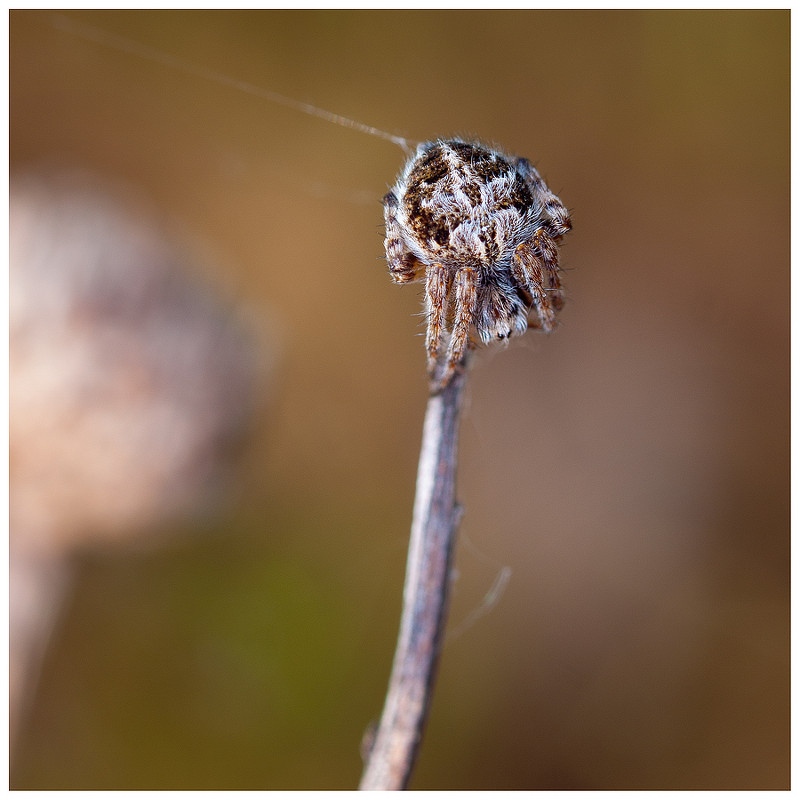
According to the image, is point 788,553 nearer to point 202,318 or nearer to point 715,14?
point 715,14

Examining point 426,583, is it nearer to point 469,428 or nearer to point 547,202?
point 547,202

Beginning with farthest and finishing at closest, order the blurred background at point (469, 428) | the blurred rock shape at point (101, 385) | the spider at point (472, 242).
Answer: the blurred background at point (469, 428), the blurred rock shape at point (101, 385), the spider at point (472, 242)

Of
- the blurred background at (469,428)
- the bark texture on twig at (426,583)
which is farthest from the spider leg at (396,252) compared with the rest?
the blurred background at (469,428)

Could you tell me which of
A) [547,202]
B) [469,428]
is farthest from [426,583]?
[469,428]

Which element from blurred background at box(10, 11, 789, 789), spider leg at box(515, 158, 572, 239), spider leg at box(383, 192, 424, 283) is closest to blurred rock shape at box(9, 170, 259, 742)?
blurred background at box(10, 11, 789, 789)

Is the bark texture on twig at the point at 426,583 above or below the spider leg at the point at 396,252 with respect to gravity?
below

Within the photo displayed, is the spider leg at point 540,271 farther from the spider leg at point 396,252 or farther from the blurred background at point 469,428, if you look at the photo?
the blurred background at point 469,428
